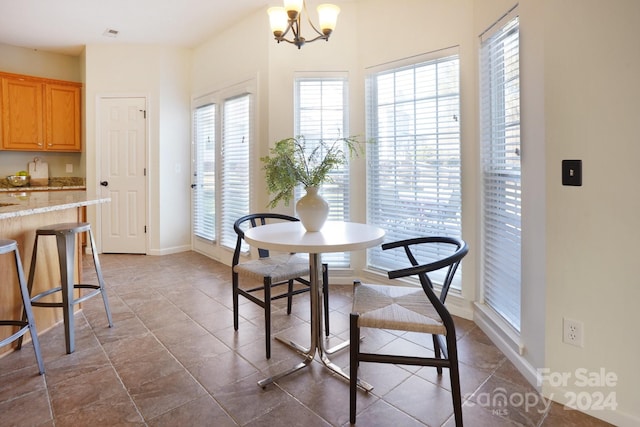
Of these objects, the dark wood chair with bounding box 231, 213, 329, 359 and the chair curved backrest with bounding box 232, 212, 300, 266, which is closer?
the dark wood chair with bounding box 231, 213, 329, 359

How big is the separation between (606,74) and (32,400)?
9.93 feet

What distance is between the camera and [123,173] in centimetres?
495

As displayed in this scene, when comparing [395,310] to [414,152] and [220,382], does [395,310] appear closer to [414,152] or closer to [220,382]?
[220,382]

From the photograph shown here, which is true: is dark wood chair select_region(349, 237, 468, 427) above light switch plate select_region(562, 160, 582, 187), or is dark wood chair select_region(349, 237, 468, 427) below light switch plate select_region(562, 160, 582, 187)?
below

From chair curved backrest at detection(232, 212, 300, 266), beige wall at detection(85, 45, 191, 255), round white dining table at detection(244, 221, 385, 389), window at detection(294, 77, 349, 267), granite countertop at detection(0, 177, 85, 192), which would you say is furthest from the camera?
beige wall at detection(85, 45, 191, 255)

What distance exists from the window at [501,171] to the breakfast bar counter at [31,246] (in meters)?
2.74

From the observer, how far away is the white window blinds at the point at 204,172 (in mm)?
4730

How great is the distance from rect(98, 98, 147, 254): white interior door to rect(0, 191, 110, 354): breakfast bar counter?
86.8 inches

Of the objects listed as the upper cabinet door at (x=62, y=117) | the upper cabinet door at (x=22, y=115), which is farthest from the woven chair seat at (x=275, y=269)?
the upper cabinet door at (x=22, y=115)

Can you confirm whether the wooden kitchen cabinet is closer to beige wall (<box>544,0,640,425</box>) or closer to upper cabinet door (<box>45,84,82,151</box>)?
upper cabinet door (<box>45,84,82,151</box>)

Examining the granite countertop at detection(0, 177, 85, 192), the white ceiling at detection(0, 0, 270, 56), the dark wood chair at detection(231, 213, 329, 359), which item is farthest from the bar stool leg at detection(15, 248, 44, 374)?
the granite countertop at detection(0, 177, 85, 192)

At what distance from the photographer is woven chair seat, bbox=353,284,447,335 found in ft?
5.06

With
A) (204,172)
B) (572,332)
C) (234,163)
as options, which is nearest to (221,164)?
(234,163)

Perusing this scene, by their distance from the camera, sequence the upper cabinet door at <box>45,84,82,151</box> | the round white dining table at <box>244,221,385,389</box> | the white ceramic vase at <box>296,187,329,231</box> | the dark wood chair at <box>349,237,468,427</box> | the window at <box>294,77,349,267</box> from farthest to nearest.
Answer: the upper cabinet door at <box>45,84,82,151</box>, the window at <box>294,77,349,267</box>, the white ceramic vase at <box>296,187,329,231</box>, the round white dining table at <box>244,221,385,389</box>, the dark wood chair at <box>349,237,468,427</box>
